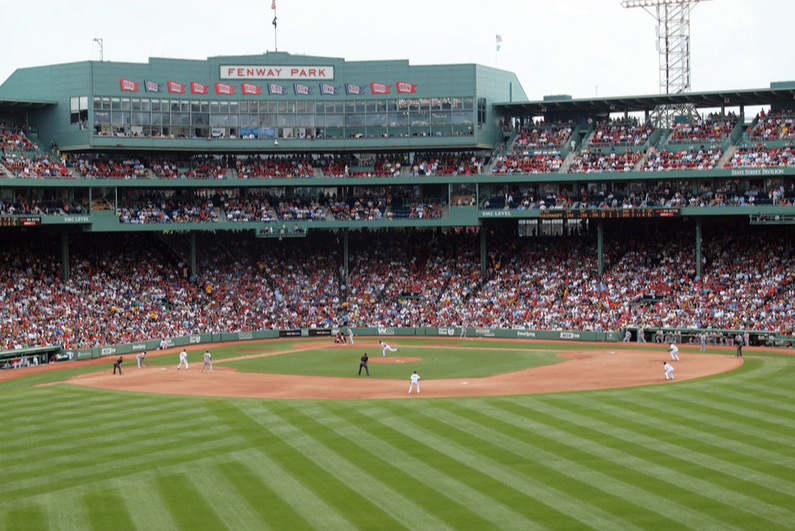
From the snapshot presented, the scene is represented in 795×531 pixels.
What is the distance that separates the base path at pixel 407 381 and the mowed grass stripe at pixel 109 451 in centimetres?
747

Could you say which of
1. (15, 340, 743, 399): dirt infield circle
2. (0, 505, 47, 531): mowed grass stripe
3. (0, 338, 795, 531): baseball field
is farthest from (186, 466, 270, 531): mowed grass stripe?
(15, 340, 743, 399): dirt infield circle

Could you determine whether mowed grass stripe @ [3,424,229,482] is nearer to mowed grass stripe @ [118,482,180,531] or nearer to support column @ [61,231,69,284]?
mowed grass stripe @ [118,482,180,531]

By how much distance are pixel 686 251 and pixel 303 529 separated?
4617 centimetres

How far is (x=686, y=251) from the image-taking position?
57.5 metres

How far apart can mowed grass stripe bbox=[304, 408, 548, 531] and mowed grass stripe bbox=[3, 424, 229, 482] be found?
14.6 ft

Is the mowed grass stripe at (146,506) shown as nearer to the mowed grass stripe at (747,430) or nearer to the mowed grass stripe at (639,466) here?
the mowed grass stripe at (639,466)

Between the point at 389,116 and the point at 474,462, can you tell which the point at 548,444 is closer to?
the point at 474,462

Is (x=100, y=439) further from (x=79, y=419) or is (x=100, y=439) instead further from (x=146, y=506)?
(x=146, y=506)

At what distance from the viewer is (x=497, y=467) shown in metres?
22.3

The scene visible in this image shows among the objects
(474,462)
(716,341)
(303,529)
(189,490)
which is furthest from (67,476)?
(716,341)

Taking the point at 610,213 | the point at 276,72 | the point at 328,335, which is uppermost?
the point at 276,72

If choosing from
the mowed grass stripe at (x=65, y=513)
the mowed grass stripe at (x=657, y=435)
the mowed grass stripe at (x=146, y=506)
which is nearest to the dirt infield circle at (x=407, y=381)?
the mowed grass stripe at (x=657, y=435)

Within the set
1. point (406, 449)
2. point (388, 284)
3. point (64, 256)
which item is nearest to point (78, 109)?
point (64, 256)

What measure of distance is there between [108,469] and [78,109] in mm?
46054
